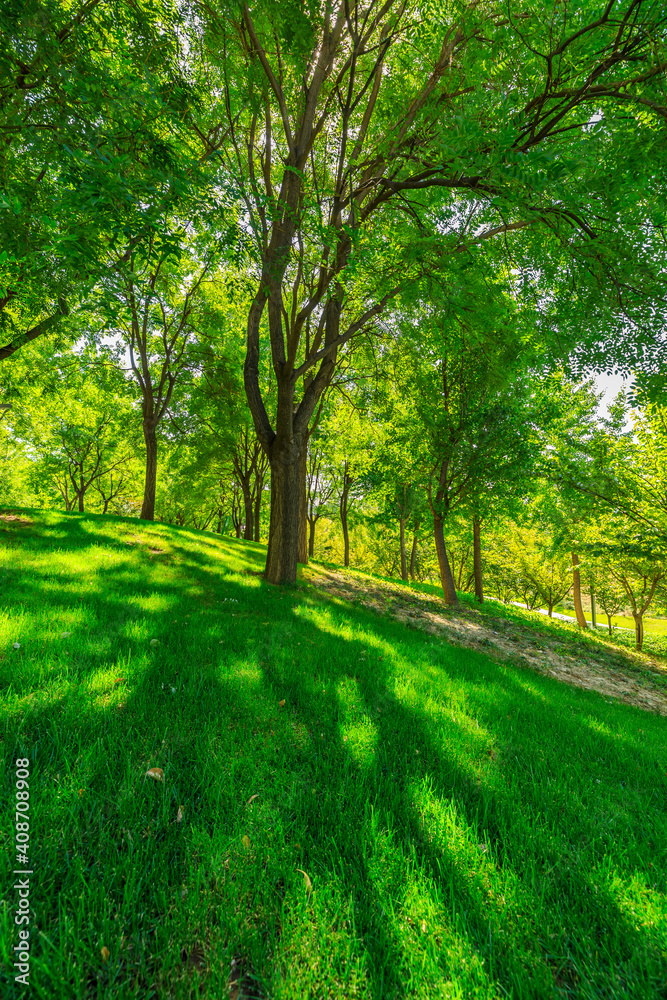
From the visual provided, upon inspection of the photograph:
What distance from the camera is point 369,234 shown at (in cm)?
662

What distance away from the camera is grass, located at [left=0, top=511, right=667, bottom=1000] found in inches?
55.8

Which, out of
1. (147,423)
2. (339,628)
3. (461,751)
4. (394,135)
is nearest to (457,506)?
(339,628)

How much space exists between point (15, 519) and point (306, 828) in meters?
10.6

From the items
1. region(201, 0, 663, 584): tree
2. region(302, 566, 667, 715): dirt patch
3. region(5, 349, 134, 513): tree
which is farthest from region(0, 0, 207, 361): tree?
region(5, 349, 134, 513): tree

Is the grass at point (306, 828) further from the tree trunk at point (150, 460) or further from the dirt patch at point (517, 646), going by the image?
the tree trunk at point (150, 460)

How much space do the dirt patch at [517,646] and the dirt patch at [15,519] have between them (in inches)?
282

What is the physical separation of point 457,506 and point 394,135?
422 inches

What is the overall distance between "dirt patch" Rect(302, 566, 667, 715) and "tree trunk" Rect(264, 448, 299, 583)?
4.89ft

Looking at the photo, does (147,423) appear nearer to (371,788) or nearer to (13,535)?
(13,535)

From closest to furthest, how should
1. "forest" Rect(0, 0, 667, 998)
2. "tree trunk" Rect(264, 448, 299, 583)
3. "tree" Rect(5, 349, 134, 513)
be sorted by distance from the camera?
"forest" Rect(0, 0, 667, 998), "tree trunk" Rect(264, 448, 299, 583), "tree" Rect(5, 349, 134, 513)

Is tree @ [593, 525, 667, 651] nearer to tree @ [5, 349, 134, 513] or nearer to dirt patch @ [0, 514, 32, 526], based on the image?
dirt patch @ [0, 514, 32, 526]

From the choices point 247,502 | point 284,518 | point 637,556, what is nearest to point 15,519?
point 284,518

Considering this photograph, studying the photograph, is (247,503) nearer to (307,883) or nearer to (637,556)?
(637,556)

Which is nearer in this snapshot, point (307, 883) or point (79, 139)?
point (307, 883)
